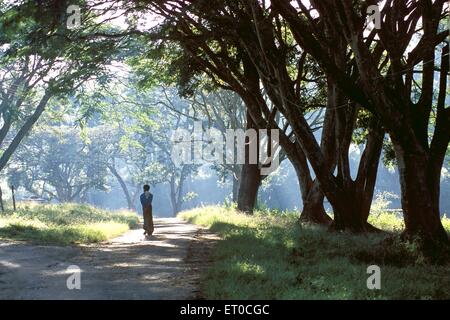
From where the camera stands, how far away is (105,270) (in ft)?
32.5

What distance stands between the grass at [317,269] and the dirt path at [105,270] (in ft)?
1.80

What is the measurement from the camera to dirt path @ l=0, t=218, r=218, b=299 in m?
7.68

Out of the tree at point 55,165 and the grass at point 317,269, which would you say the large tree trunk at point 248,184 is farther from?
the tree at point 55,165

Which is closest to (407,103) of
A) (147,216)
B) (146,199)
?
(147,216)

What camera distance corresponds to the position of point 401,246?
10891 mm

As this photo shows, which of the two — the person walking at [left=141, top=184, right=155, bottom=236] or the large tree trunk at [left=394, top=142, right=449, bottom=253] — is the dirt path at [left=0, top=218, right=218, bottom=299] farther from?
the large tree trunk at [left=394, top=142, right=449, bottom=253]

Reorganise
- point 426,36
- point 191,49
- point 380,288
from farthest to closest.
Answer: point 191,49, point 426,36, point 380,288

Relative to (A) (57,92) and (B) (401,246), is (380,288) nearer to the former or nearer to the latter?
(B) (401,246)

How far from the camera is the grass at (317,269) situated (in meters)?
7.34

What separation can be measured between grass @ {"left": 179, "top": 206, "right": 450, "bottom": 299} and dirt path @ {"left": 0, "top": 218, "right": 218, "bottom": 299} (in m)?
0.55

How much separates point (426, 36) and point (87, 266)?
27.3ft

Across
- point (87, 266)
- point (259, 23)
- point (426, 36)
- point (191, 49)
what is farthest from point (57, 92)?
point (426, 36)

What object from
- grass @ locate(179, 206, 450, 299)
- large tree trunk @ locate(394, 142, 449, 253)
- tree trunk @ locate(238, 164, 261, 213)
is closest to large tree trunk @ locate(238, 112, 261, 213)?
tree trunk @ locate(238, 164, 261, 213)

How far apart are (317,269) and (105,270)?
12.0 feet
